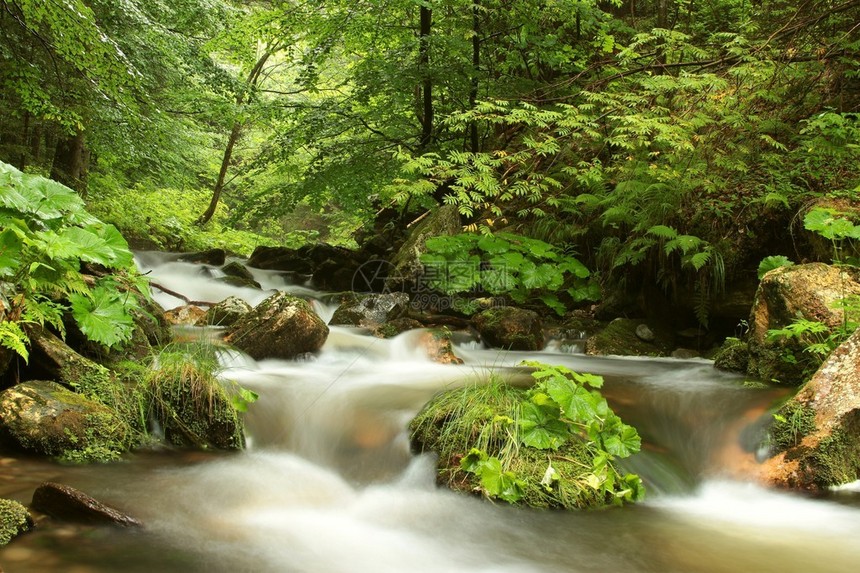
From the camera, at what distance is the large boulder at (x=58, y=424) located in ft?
11.1

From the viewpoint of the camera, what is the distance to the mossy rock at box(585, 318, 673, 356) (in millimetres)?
7332

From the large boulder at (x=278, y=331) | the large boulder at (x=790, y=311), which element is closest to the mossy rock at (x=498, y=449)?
the large boulder at (x=278, y=331)

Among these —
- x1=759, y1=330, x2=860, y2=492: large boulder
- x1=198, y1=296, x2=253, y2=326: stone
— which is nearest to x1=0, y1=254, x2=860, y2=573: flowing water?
x1=759, y1=330, x2=860, y2=492: large boulder

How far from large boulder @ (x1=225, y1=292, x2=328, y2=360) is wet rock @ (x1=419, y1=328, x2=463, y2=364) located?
1.21m

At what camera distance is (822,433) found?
12.7 feet

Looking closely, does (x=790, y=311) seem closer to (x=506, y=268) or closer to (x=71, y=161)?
(x=506, y=268)

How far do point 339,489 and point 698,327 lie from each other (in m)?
5.50

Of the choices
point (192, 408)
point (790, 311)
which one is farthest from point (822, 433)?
point (192, 408)

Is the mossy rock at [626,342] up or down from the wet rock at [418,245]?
down

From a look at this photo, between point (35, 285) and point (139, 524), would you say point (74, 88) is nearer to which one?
point (35, 285)

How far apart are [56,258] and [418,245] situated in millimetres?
5954

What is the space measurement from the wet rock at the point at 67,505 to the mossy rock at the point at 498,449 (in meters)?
1.93

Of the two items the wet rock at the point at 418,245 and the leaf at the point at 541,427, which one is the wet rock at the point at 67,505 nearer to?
the leaf at the point at 541,427

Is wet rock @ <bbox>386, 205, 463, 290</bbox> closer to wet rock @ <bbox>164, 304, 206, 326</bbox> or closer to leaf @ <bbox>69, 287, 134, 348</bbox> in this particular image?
wet rock @ <bbox>164, 304, 206, 326</bbox>
